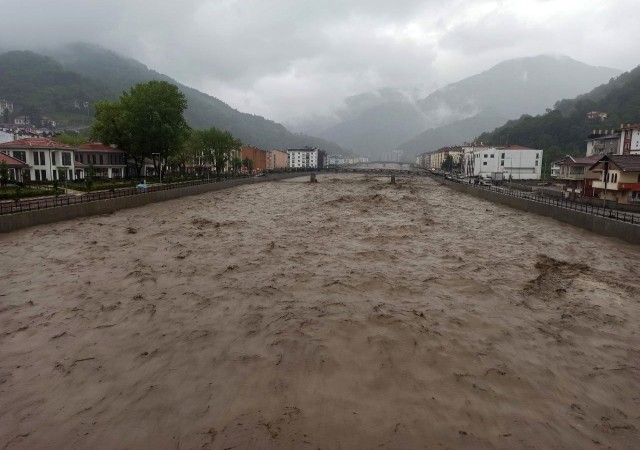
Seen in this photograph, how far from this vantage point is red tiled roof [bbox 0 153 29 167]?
54.0 meters

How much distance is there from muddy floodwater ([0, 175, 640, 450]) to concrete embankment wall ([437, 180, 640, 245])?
7.24 metres

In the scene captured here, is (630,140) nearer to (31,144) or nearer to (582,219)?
(582,219)

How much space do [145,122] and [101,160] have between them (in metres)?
16.7

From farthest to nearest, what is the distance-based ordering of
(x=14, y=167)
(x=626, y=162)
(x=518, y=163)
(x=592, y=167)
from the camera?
(x=518, y=163) < (x=14, y=167) < (x=592, y=167) < (x=626, y=162)

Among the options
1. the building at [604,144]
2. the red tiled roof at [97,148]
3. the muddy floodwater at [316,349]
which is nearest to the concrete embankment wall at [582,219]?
the muddy floodwater at [316,349]

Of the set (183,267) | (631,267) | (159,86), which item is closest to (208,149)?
(159,86)

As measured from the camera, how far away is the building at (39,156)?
59.4 m

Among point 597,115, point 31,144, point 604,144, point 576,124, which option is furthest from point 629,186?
point 576,124

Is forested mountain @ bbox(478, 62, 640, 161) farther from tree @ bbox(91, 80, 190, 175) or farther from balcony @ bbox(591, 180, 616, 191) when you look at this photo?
tree @ bbox(91, 80, 190, 175)

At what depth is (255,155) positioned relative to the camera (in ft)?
580

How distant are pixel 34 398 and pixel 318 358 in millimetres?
7242

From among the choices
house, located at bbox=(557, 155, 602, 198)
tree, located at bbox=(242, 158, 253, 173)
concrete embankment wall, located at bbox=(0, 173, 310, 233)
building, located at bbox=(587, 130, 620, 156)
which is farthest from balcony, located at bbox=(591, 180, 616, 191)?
tree, located at bbox=(242, 158, 253, 173)

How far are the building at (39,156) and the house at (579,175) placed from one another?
7623 centimetres

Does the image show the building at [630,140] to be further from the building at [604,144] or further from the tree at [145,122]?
the tree at [145,122]
